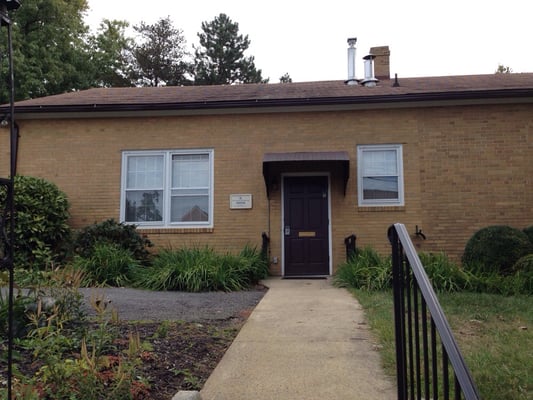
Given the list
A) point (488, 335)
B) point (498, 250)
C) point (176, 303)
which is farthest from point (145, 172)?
point (488, 335)

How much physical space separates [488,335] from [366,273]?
134 inches

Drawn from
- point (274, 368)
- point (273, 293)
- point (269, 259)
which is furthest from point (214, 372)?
point (269, 259)

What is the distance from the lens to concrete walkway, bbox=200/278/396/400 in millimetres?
Answer: 3418

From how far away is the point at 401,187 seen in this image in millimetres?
10148

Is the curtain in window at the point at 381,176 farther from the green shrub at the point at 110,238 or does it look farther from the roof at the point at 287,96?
the green shrub at the point at 110,238

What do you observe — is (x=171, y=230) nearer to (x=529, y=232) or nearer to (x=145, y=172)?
(x=145, y=172)

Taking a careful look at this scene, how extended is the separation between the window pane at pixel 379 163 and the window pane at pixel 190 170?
359 cm

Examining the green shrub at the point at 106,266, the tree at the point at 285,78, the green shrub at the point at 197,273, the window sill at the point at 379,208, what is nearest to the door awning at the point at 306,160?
the window sill at the point at 379,208

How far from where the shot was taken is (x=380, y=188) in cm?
1026

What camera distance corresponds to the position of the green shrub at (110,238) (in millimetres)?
9258

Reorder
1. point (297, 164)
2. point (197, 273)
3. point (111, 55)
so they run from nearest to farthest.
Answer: point (197, 273) → point (297, 164) → point (111, 55)

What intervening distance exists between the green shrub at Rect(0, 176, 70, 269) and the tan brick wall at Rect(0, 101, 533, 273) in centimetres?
75

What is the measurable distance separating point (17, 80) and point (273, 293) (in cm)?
2164

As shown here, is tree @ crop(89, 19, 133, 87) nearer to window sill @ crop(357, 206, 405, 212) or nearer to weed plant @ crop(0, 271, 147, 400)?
window sill @ crop(357, 206, 405, 212)
